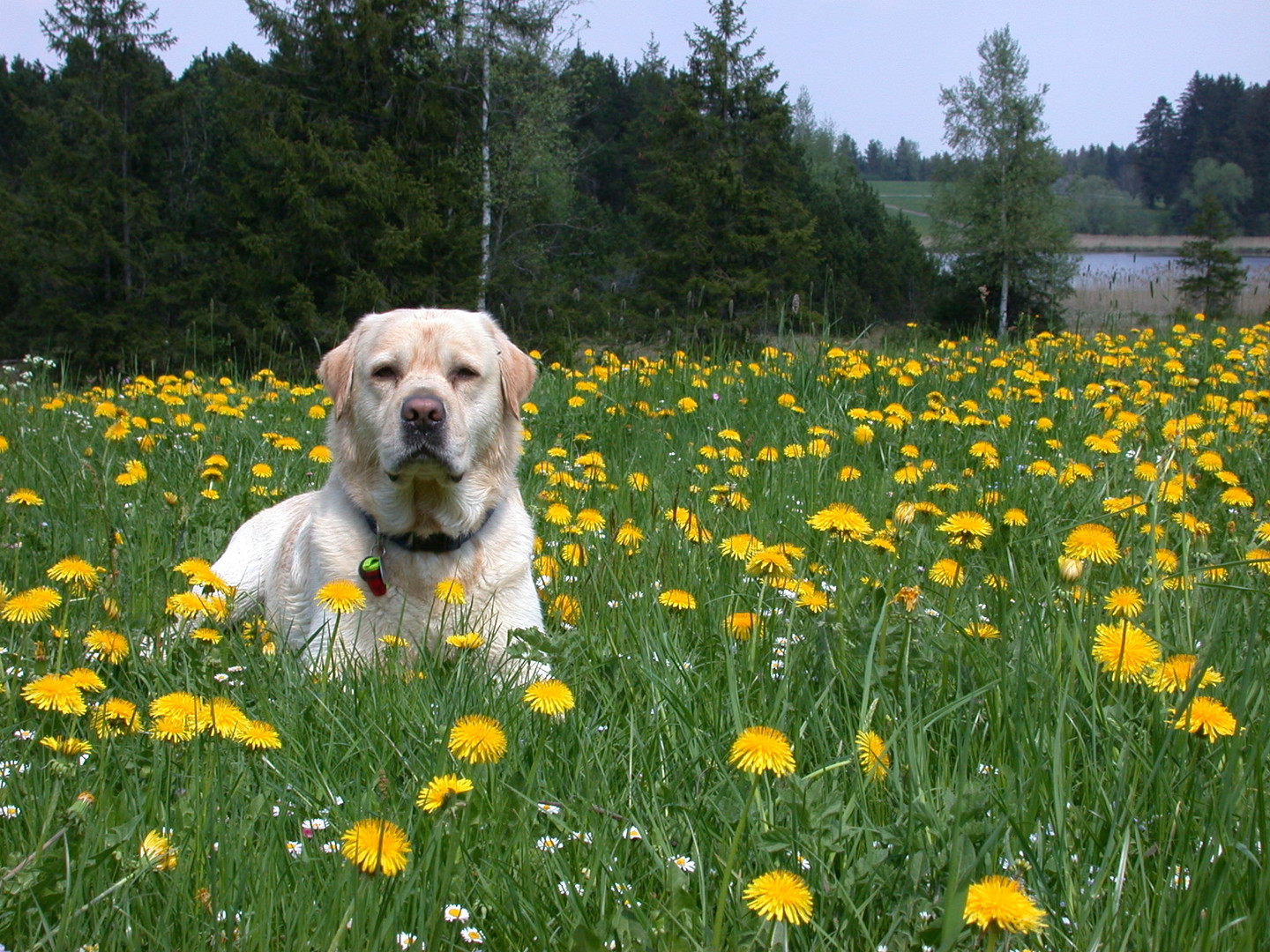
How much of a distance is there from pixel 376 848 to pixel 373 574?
6.62ft

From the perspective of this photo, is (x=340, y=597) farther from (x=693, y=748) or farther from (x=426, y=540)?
(x=426, y=540)

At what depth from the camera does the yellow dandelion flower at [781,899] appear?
115cm

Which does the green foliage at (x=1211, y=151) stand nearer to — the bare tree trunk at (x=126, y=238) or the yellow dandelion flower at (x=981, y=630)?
the bare tree trunk at (x=126, y=238)

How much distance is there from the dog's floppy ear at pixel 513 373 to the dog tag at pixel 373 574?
2.67 ft

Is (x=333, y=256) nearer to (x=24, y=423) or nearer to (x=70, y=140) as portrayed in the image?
Result: (x=70, y=140)

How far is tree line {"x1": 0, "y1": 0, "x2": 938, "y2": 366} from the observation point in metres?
25.4

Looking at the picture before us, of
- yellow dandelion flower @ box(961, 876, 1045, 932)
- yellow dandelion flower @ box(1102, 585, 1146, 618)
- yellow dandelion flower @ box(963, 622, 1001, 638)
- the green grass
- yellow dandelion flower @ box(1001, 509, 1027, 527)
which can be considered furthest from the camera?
the green grass

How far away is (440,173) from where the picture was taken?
27.0 m

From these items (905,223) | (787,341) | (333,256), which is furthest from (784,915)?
(905,223)

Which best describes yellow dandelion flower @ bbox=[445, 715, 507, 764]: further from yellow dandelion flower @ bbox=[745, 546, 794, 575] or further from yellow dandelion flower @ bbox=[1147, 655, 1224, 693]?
yellow dandelion flower @ bbox=[1147, 655, 1224, 693]

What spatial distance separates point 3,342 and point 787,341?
37272mm

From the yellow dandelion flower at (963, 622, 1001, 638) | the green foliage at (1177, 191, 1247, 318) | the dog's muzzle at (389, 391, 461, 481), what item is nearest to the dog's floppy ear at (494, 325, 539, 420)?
the dog's muzzle at (389, 391, 461, 481)

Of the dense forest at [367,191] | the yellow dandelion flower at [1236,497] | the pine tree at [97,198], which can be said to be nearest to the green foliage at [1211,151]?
the dense forest at [367,191]

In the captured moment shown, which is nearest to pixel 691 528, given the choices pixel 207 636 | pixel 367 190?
pixel 207 636
